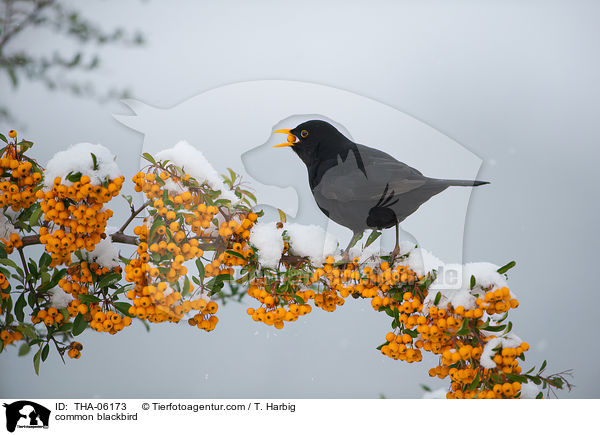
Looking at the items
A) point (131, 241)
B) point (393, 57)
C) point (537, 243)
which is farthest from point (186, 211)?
point (537, 243)

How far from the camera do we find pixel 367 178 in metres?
0.98

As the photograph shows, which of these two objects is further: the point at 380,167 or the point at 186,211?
the point at 380,167

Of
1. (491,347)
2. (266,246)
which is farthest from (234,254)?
(491,347)

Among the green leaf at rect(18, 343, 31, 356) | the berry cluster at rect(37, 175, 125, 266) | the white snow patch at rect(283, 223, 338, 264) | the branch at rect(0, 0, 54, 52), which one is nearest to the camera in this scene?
the berry cluster at rect(37, 175, 125, 266)

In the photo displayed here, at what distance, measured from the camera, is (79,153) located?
87 centimetres

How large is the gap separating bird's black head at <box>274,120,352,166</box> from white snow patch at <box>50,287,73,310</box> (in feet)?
1.86

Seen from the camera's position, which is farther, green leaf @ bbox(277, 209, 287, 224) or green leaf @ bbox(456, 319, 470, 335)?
green leaf @ bbox(277, 209, 287, 224)

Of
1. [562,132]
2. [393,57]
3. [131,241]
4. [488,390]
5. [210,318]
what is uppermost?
[393,57]

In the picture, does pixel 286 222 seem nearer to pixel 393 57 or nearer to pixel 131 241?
pixel 131 241

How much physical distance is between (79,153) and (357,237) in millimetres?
570

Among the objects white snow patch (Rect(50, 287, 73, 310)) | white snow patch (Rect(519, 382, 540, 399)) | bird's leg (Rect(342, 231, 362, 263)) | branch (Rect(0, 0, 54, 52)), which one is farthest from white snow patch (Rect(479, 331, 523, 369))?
branch (Rect(0, 0, 54, 52))

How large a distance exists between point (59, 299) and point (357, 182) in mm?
665

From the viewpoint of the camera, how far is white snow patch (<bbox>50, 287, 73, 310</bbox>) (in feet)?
3.21

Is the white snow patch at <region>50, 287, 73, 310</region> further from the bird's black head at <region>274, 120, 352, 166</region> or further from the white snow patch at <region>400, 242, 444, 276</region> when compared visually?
the white snow patch at <region>400, 242, 444, 276</region>
